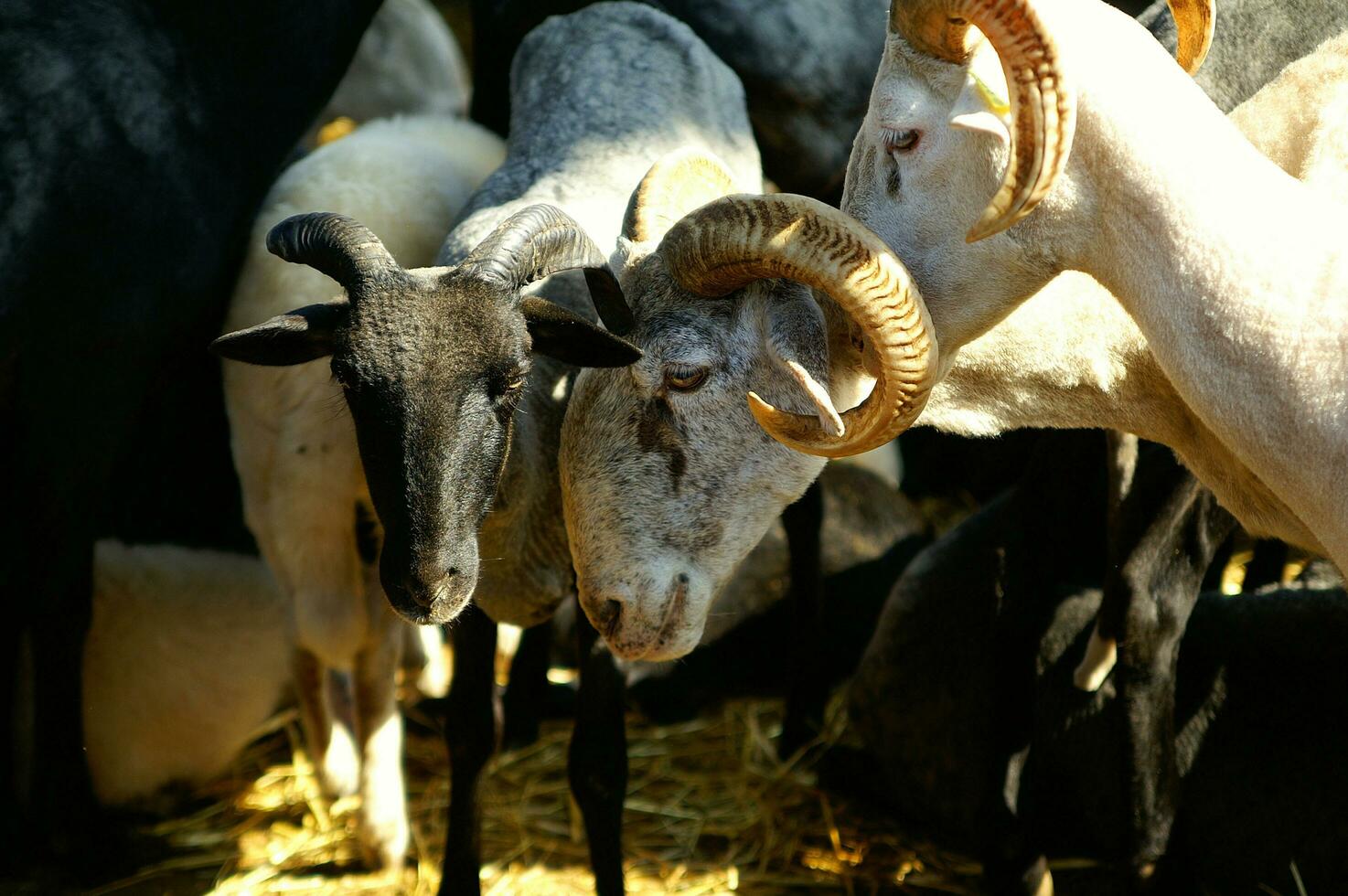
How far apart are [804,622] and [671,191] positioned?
1.97 metres

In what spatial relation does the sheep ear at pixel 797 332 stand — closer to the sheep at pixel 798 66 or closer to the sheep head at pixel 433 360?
the sheep head at pixel 433 360

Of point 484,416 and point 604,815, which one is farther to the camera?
point 604,815

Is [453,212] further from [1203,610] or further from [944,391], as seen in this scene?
[1203,610]

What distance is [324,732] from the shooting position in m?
4.19

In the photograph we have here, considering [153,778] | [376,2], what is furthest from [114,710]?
[376,2]

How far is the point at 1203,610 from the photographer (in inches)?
148

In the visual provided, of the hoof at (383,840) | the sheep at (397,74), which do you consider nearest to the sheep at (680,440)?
the hoof at (383,840)

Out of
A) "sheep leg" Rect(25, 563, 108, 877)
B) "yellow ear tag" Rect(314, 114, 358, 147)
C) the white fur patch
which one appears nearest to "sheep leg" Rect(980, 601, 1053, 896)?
the white fur patch

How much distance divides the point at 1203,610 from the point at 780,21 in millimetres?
2460

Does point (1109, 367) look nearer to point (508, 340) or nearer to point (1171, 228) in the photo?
point (1171, 228)

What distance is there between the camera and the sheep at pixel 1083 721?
3.35m

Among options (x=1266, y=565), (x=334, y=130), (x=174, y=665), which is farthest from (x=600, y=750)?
(x=334, y=130)

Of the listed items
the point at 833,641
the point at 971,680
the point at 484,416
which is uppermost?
the point at 484,416

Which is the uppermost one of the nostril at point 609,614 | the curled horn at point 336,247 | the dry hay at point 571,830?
the curled horn at point 336,247
